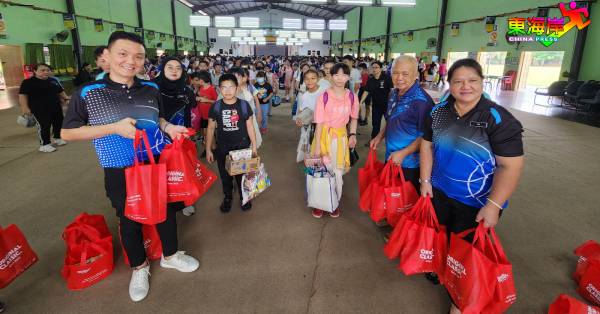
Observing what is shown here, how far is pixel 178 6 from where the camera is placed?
26.9 metres

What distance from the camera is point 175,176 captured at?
202 centimetres

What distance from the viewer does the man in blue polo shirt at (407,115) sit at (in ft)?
7.61

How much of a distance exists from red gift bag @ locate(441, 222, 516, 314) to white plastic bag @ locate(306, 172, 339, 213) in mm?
1445

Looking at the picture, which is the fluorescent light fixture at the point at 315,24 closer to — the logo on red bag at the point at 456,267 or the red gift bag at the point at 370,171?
the red gift bag at the point at 370,171

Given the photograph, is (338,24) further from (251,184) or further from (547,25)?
(251,184)

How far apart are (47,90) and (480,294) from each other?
258 inches

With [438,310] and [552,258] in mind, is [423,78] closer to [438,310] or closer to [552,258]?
[552,258]

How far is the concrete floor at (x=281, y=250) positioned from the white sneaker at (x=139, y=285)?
0.16ft

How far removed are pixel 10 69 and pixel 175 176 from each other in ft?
47.3

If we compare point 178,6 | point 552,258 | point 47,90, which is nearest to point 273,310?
point 552,258

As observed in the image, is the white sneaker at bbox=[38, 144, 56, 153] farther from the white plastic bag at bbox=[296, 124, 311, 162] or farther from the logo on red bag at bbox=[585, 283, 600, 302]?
the logo on red bag at bbox=[585, 283, 600, 302]

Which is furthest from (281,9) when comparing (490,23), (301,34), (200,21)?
(490,23)

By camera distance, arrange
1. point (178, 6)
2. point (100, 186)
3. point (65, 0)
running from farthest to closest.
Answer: point (178, 6) < point (65, 0) < point (100, 186)

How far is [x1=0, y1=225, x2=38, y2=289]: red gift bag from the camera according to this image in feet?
6.51
